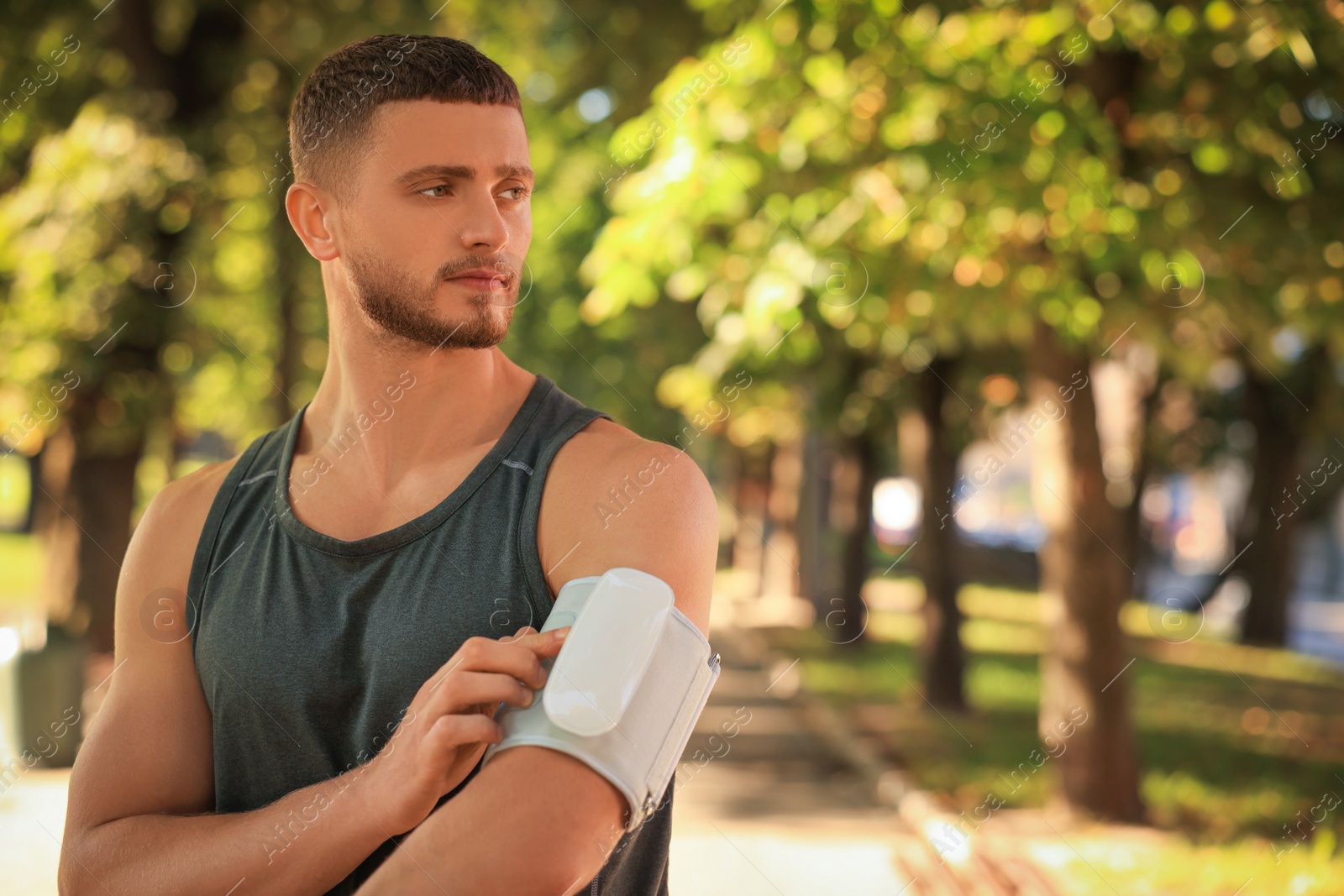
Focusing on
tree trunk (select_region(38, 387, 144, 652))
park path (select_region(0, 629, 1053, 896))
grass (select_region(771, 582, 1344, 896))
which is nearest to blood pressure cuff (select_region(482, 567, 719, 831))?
park path (select_region(0, 629, 1053, 896))

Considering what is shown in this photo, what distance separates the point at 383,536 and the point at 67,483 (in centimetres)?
1019

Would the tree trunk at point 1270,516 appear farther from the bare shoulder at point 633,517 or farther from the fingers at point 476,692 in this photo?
the fingers at point 476,692

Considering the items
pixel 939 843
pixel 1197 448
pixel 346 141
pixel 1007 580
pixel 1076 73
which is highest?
pixel 346 141

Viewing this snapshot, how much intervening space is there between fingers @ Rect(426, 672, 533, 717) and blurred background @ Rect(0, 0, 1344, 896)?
4.02m

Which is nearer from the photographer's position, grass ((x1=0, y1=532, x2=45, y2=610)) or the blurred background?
the blurred background

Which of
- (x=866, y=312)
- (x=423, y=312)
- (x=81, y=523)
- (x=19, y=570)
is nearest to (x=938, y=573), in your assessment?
(x=866, y=312)

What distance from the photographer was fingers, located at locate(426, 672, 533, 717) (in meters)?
1.42

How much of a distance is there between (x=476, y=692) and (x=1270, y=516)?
1940cm

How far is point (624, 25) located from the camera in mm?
9469

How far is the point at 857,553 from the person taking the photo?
17047 mm

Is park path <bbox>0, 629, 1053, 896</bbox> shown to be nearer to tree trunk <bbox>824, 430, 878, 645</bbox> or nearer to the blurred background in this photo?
the blurred background

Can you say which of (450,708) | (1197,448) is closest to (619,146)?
(450,708)

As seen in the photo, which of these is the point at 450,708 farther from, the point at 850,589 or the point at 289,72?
the point at 850,589

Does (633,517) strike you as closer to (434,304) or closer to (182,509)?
(434,304)
